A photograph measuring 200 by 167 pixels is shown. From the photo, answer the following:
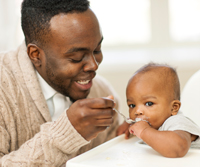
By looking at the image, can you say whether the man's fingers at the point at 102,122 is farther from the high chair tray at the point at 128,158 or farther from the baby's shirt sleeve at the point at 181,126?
the baby's shirt sleeve at the point at 181,126

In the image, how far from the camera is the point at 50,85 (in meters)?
1.11

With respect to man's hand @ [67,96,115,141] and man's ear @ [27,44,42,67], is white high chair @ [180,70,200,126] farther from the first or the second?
man's ear @ [27,44,42,67]

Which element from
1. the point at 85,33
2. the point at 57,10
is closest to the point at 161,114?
the point at 85,33

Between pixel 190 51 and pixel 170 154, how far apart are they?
159cm

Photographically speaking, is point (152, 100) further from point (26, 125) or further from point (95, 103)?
point (26, 125)

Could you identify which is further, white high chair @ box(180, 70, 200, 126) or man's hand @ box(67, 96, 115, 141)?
white high chair @ box(180, 70, 200, 126)

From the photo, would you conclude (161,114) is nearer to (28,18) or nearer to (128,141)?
(128,141)

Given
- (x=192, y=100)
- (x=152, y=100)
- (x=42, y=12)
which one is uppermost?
(x=42, y=12)

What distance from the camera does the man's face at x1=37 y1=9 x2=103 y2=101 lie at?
0.98m

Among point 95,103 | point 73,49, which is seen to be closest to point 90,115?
point 95,103

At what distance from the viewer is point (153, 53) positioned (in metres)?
2.24

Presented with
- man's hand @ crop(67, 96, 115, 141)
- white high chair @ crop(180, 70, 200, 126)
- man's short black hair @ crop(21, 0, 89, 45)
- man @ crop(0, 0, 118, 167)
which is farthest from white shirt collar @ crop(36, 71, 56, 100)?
white high chair @ crop(180, 70, 200, 126)

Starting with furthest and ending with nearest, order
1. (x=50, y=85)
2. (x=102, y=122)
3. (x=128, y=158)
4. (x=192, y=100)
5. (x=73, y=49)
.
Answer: (x=192, y=100), (x=50, y=85), (x=73, y=49), (x=102, y=122), (x=128, y=158)

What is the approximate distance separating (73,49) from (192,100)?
56 centimetres
